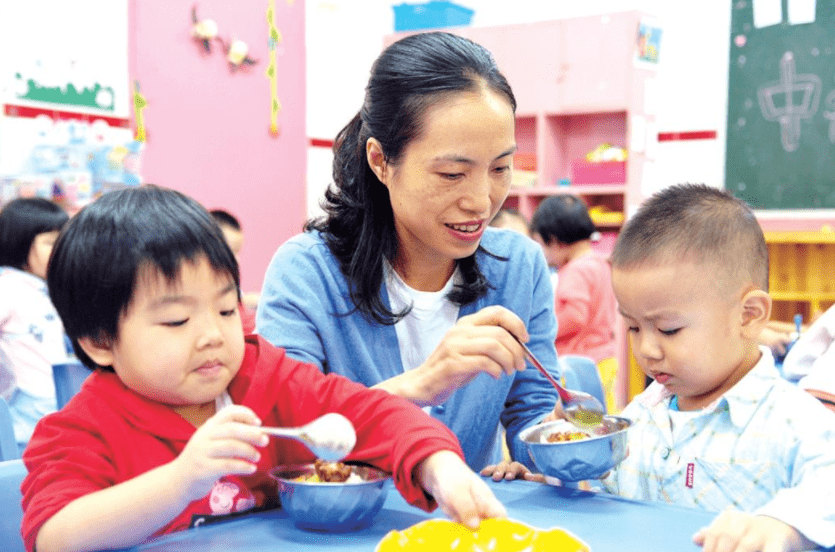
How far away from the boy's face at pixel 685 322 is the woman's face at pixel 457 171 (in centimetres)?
28

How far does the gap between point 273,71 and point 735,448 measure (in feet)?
18.2

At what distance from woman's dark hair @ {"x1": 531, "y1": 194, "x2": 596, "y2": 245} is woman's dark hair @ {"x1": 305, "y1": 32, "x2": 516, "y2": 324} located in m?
3.03

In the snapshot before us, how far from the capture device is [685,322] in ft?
4.28

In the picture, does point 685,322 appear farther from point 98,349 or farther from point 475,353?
point 98,349

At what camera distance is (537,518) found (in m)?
1.07

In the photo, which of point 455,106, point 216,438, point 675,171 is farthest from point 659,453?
point 675,171

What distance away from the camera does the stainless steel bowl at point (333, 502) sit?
973 millimetres

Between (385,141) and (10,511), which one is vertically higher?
(385,141)

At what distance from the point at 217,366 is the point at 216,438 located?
22 centimetres

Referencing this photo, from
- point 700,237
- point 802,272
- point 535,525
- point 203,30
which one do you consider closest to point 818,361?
point 700,237

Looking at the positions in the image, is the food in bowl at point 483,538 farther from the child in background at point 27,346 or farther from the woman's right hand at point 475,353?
the child in background at point 27,346

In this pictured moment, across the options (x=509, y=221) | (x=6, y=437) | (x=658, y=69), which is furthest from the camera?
(x=658, y=69)

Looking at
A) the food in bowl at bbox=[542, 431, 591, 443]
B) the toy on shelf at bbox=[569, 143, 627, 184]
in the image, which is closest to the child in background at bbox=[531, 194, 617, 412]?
the toy on shelf at bbox=[569, 143, 627, 184]


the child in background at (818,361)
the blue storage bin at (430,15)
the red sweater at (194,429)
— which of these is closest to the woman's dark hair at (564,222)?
the child in background at (818,361)
